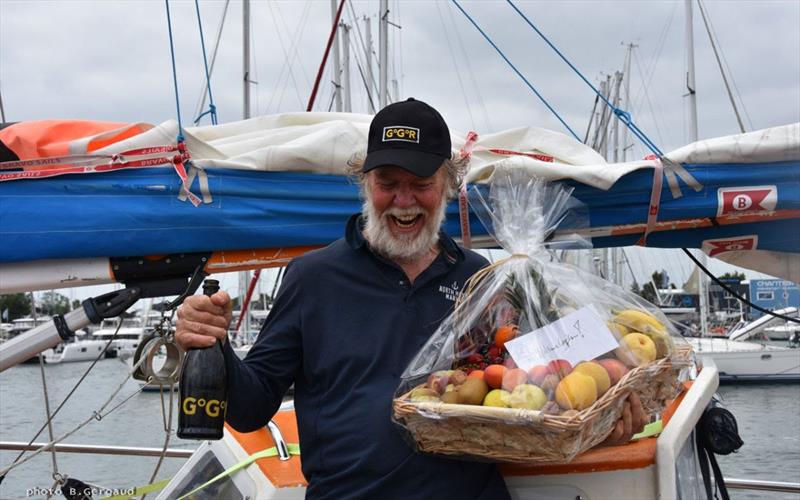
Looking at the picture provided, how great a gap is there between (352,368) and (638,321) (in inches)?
33.6

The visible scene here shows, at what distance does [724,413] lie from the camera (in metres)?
3.32

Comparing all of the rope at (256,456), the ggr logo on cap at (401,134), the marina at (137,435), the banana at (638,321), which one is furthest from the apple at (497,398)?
the marina at (137,435)

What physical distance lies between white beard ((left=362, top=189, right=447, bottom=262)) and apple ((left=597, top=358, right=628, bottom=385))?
2.28 ft

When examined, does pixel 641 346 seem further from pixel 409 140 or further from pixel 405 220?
pixel 409 140

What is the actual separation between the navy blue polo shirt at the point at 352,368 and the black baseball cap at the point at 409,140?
0.32 metres

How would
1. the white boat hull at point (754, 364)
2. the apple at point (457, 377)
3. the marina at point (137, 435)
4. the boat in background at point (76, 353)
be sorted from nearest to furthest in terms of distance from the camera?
the apple at point (457, 377) → the marina at point (137, 435) → the white boat hull at point (754, 364) → the boat in background at point (76, 353)

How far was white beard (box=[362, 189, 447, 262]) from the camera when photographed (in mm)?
2885

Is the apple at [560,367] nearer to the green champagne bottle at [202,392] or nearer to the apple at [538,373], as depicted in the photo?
the apple at [538,373]

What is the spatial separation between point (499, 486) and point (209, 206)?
1533 mm

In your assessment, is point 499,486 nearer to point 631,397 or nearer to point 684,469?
point 631,397

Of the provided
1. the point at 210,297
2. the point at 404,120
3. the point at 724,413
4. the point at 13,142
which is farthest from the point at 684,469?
the point at 13,142

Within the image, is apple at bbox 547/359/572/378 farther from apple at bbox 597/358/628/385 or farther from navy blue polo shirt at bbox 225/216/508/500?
navy blue polo shirt at bbox 225/216/508/500

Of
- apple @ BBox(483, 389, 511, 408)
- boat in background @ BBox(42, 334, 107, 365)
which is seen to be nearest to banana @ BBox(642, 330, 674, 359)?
apple @ BBox(483, 389, 511, 408)

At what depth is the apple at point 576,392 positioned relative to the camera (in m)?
2.32
